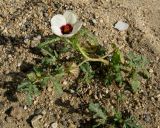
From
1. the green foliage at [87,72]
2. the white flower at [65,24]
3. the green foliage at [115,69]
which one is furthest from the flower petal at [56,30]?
the green foliage at [115,69]

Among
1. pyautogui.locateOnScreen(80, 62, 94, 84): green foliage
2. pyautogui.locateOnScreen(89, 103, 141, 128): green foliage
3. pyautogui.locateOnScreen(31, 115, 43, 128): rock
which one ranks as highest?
pyautogui.locateOnScreen(80, 62, 94, 84): green foliage

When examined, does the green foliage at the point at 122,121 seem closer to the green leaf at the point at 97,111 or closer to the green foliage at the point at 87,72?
the green leaf at the point at 97,111

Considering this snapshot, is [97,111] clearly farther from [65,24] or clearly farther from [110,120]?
[65,24]

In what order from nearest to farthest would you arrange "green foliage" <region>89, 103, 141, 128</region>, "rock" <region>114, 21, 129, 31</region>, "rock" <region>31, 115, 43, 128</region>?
"green foliage" <region>89, 103, 141, 128</region> < "rock" <region>31, 115, 43, 128</region> < "rock" <region>114, 21, 129, 31</region>

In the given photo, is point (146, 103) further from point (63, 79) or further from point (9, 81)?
point (9, 81)

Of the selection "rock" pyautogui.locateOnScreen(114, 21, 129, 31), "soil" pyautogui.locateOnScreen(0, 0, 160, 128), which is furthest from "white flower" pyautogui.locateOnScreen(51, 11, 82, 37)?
"rock" pyautogui.locateOnScreen(114, 21, 129, 31)

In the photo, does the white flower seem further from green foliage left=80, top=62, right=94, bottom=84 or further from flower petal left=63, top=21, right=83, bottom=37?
green foliage left=80, top=62, right=94, bottom=84
